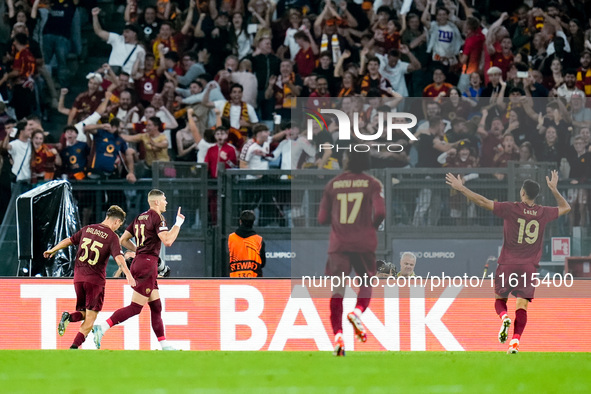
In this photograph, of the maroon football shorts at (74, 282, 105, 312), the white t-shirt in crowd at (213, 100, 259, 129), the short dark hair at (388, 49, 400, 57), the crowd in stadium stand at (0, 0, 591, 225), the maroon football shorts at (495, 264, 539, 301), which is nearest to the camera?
the maroon football shorts at (495, 264, 539, 301)

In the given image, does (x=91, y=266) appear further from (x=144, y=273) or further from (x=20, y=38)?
(x=20, y=38)

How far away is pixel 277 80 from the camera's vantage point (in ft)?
60.4

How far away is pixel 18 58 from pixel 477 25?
27.4 feet

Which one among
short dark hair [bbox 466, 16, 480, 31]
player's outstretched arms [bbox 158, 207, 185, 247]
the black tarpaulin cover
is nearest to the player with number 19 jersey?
player's outstretched arms [bbox 158, 207, 185, 247]

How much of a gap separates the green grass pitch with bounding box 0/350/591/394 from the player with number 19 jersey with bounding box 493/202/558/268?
1.81 m

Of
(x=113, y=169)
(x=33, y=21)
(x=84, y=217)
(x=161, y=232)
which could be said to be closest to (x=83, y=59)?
(x=33, y=21)

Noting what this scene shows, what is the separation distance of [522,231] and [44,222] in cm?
Result: 621

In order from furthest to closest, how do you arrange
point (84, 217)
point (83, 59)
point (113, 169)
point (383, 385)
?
point (83, 59) < point (113, 169) < point (84, 217) < point (383, 385)

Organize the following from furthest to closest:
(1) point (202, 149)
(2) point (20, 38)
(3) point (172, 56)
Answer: (3) point (172, 56) < (2) point (20, 38) < (1) point (202, 149)

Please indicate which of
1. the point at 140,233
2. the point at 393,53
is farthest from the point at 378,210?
the point at 393,53

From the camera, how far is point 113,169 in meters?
16.2

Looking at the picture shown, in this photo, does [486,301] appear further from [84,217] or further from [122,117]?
[122,117]

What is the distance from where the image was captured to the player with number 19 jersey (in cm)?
1176

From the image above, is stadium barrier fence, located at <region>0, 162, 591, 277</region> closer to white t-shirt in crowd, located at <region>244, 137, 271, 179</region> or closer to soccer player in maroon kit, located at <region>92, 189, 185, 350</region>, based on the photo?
white t-shirt in crowd, located at <region>244, 137, 271, 179</region>
